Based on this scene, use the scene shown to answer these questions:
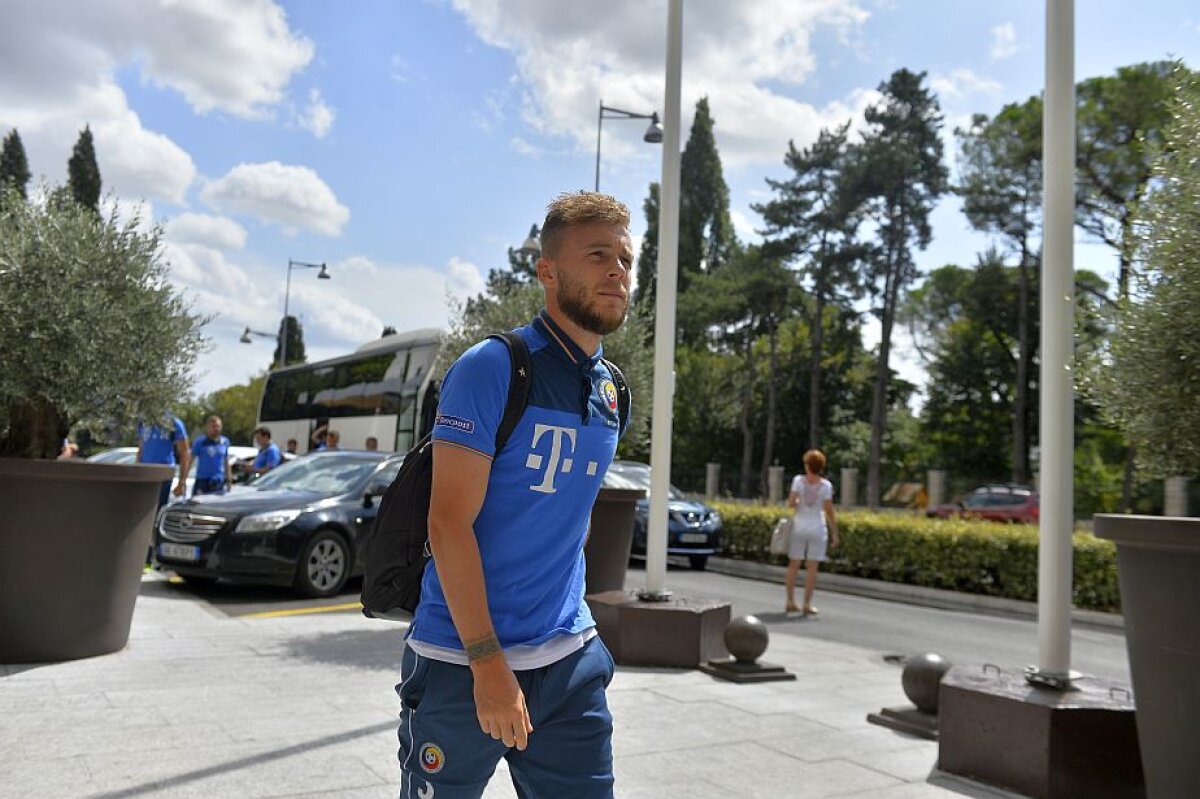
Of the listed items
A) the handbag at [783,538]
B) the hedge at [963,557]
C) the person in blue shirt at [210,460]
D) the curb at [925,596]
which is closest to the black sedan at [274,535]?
the person in blue shirt at [210,460]

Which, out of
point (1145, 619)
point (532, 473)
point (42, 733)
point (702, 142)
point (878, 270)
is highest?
point (702, 142)

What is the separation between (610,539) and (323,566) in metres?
3.27

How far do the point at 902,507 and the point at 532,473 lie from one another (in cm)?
4390

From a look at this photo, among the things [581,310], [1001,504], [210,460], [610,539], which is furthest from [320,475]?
[1001,504]

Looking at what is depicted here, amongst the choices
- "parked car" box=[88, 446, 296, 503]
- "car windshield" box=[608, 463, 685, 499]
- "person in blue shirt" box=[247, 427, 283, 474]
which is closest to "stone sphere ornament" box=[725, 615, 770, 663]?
"car windshield" box=[608, 463, 685, 499]

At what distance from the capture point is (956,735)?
4.54m

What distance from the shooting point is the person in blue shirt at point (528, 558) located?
6.40 feet

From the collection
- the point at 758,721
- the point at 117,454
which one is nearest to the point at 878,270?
the point at 117,454

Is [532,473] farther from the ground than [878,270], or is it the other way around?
[878,270]

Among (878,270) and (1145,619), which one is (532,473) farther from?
(878,270)

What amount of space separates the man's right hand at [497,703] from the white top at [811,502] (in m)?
9.45

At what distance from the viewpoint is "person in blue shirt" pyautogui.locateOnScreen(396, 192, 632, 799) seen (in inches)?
76.7

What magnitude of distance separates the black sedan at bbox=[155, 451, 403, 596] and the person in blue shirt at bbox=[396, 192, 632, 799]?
26.8 feet

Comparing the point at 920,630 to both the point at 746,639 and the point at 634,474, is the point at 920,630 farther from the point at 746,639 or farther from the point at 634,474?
the point at 634,474
